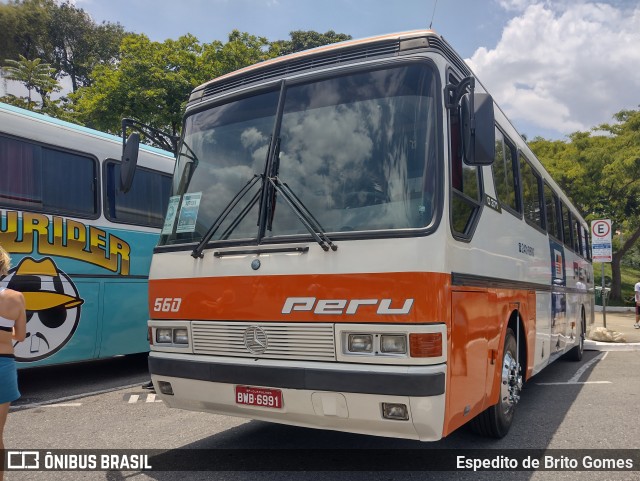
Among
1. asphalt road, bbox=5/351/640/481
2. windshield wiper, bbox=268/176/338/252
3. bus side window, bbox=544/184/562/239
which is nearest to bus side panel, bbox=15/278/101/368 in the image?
asphalt road, bbox=5/351/640/481

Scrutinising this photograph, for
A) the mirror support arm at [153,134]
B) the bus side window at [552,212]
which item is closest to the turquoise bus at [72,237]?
the mirror support arm at [153,134]

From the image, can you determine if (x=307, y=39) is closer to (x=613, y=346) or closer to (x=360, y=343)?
(x=613, y=346)

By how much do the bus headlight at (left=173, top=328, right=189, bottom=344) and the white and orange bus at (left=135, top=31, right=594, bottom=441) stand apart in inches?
0.5

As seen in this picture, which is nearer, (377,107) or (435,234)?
(435,234)

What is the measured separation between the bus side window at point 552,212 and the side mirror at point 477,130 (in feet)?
14.4

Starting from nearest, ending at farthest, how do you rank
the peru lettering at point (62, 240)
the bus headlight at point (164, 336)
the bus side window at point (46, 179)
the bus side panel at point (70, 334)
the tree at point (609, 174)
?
the bus headlight at point (164, 336)
the peru lettering at point (62, 240)
the bus side window at point (46, 179)
the bus side panel at point (70, 334)
the tree at point (609, 174)

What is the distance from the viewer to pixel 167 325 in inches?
180

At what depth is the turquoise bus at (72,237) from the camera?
23.2 ft

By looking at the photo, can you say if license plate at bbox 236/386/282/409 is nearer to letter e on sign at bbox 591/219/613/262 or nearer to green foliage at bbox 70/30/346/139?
letter e on sign at bbox 591/219/613/262

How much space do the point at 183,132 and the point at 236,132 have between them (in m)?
0.73

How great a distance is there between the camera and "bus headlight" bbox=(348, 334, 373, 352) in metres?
3.69

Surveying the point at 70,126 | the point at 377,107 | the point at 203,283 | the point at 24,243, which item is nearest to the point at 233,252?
the point at 203,283

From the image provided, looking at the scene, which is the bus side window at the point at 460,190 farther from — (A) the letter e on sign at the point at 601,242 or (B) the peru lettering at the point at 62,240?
(A) the letter e on sign at the point at 601,242

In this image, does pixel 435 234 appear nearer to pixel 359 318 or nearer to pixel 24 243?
pixel 359 318
